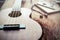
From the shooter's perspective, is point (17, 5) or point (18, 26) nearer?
point (18, 26)

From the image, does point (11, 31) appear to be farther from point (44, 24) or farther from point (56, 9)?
point (56, 9)

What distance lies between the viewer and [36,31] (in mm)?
904

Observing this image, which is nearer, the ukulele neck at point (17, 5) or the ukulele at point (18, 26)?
the ukulele at point (18, 26)

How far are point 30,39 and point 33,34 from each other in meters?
0.05

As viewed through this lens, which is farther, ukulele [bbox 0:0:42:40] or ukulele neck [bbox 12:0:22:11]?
ukulele neck [bbox 12:0:22:11]

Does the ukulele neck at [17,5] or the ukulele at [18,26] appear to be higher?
the ukulele neck at [17,5]

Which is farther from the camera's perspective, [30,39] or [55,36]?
[55,36]

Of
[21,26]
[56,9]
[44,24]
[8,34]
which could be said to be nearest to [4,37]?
[8,34]

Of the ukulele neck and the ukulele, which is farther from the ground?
the ukulele neck

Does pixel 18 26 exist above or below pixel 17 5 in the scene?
below

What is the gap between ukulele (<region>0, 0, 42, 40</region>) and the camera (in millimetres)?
866

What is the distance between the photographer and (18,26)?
946 millimetres

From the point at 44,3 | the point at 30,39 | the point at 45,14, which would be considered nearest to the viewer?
the point at 30,39

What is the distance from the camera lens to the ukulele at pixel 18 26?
0.87 metres
